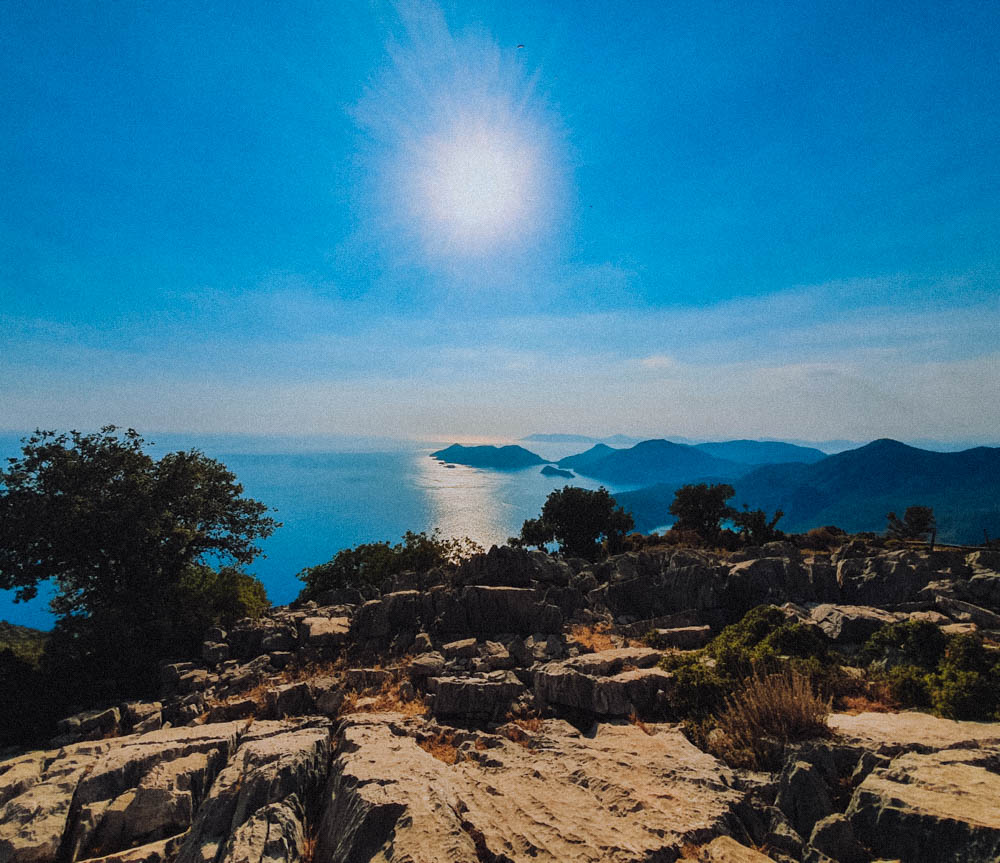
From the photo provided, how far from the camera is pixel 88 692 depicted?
48.2 ft

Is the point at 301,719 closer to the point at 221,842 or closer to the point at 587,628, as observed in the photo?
the point at 221,842

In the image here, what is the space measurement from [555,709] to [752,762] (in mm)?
4579

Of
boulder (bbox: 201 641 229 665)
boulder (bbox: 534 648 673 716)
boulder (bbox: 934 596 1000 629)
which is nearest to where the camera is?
boulder (bbox: 534 648 673 716)

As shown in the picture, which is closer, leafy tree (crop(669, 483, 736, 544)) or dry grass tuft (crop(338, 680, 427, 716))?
dry grass tuft (crop(338, 680, 427, 716))

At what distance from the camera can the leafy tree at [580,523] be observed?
179ft

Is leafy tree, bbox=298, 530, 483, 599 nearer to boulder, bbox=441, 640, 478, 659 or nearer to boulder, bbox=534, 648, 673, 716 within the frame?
boulder, bbox=441, 640, 478, 659

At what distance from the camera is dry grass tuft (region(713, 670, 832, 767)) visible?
8.04 metres

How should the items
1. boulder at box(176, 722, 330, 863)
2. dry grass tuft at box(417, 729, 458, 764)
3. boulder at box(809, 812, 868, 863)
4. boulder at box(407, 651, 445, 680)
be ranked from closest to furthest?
1. boulder at box(809, 812, 868, 863)
2. boulder at box(176, 722, 330, 863)
3. dry grass tuft at box(417, 729, 458, 764)
4. boulder at box(407, 651, 445, 680)

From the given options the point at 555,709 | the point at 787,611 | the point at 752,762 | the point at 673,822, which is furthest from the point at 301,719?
the point at 787,611

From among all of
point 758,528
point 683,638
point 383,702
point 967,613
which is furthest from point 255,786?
point 758,528

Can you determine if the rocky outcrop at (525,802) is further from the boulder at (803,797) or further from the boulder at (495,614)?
the boulder at (495,614)

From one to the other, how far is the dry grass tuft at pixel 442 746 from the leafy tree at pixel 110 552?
11.9m

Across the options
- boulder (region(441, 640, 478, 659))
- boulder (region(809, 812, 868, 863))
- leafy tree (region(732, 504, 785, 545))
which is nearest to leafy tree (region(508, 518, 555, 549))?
leafy tree (region(732, 504, 785, 545))

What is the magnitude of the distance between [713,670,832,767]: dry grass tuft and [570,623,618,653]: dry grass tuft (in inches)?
253
